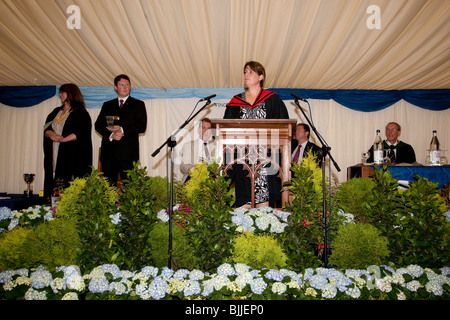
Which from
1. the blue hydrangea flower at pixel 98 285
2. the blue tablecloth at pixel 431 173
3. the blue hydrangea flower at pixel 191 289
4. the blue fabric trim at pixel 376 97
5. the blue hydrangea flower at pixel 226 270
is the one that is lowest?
the blue hydrangea flower at pixel 191 289

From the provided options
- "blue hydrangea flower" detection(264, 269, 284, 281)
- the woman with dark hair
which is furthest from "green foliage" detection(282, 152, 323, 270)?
the woman with dark hair

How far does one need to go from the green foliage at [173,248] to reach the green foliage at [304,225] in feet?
2.29

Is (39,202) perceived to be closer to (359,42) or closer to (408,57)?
(359,42)

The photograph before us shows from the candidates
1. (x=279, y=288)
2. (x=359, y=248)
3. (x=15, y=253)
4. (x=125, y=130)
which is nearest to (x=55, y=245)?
(x=15, y=253)

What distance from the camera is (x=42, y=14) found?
466cm

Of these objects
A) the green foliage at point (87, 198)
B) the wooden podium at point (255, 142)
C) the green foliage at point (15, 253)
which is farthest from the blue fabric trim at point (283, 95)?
the green foliage at point (15, 253)

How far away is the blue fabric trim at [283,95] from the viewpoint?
301 inches

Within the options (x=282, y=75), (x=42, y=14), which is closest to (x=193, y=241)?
(x=42, y=14)

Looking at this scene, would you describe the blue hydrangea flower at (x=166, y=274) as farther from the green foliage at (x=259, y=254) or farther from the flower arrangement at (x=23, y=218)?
the flower arrangement at (x=23, y=218)

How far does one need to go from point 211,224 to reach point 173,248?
0.35 metres

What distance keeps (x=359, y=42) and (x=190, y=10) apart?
10.1ft

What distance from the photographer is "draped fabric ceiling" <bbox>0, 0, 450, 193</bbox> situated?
4641 millimetres

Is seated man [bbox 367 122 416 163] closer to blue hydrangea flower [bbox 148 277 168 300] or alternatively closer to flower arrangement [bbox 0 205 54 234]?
blue hydrangea flower [bbox 148 277 168 300]

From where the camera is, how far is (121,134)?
410 cm
